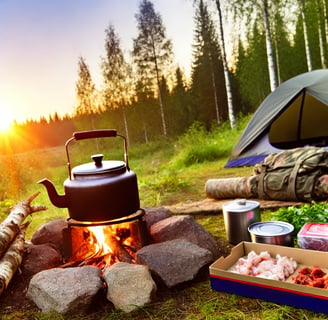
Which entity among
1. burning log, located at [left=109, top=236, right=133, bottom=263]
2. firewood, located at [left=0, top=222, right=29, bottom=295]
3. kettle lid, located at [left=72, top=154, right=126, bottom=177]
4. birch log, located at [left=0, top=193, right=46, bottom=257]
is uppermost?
kettle lid, located at [left=72, top=154, right=126, bottom=177]

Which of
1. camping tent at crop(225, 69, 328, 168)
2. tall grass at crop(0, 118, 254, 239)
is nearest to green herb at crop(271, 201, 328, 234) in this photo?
tall grass at crop(0, 118, 254, 239)

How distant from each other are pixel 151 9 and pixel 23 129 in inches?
341

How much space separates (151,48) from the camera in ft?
58.7

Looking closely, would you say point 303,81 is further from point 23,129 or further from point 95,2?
point 23,129

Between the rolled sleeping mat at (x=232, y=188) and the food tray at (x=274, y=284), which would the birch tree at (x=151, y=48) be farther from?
the food tray at (x=274, y=284)

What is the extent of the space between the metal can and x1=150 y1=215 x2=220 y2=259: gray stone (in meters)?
0.42

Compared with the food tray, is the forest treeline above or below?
above

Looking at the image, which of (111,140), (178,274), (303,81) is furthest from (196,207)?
(111,140)

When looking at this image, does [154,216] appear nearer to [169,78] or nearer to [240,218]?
[240,218]

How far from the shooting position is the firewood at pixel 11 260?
7.71 feet

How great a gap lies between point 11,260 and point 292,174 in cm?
306

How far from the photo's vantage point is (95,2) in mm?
11234

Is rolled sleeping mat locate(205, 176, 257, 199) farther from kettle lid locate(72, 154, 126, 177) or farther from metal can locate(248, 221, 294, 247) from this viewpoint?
kettle lid locate(72, 154, 126, 177)

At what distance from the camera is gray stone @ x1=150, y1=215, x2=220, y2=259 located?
112 inches
